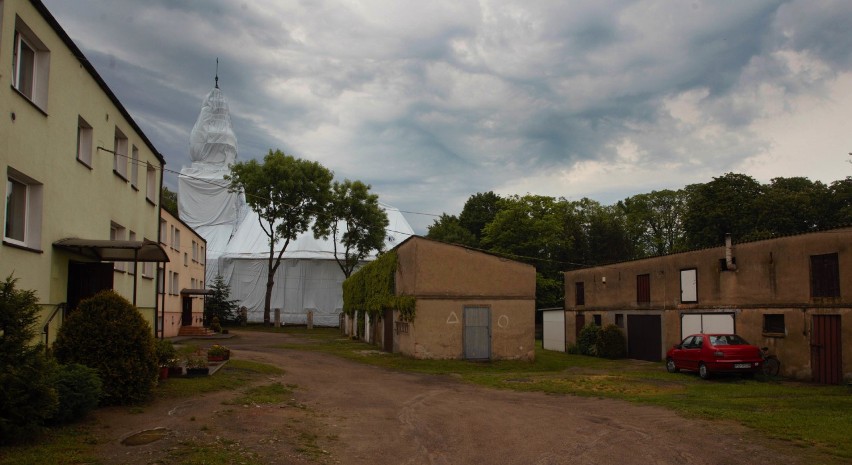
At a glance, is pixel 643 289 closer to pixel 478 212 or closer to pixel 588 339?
pixel 588 339

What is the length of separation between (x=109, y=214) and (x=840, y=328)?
21.0 meters

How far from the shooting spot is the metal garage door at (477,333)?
24.1 metres

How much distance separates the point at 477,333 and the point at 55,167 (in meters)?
16.4

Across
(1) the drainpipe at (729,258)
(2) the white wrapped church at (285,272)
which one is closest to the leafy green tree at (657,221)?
(2) the white wrapped church at (285,272)

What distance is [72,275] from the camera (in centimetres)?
1296

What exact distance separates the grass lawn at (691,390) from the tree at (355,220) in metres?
24.7

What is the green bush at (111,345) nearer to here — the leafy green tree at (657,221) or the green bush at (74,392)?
the green bush at (74,392)

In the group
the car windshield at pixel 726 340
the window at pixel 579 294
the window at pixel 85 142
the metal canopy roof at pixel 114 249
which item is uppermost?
the window at pixel 85 142

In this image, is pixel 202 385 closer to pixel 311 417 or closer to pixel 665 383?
pixel 311 417

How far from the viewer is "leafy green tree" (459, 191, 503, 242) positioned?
64.0m

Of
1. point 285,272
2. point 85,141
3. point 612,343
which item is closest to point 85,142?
point 85,141

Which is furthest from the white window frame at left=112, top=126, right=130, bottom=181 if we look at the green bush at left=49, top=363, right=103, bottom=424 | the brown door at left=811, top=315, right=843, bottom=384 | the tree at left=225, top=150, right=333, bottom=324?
the tree at left=225, top=150, right=333, bottom=324

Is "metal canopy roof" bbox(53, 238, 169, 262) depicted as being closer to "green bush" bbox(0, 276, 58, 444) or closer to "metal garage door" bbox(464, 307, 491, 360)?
"green bush" bbox(0, 276, 58, 444)

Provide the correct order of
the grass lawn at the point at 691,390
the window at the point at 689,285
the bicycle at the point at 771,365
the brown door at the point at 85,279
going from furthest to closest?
the window at the point at 689,285, the bicycle at the point at 771,365, the brown door at the point at 85,279, the grass lawn at the point at 691,390
